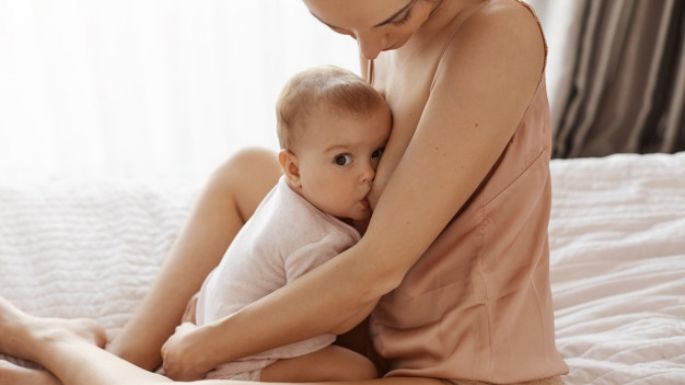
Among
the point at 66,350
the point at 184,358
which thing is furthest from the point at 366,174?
the point at 66,350

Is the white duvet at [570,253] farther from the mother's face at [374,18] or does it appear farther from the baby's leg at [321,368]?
the mother's face at [374,18]

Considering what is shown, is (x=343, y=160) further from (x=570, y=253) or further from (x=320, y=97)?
(x=570, y=253)

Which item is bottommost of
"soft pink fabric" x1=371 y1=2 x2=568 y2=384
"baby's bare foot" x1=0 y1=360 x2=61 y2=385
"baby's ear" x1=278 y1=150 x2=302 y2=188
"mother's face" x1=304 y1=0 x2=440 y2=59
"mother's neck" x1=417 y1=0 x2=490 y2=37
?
"baby's bare foot" x1=0 y1=360 x2=61 y2=385

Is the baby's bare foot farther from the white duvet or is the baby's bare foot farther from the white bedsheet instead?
the white bedsheet

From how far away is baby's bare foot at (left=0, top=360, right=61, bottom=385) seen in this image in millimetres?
1485

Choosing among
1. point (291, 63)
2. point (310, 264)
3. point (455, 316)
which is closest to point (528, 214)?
point (455, 316)

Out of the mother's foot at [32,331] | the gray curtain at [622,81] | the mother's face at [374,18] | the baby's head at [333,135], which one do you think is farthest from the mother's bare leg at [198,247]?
the gray curtain at [622,81]

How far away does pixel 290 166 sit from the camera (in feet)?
4.82

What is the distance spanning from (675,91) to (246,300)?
1.93 meters

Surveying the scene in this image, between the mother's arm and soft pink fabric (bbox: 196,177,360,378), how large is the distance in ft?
0.16

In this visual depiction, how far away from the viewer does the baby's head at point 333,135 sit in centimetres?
139

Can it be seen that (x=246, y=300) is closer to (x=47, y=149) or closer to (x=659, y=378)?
(x=659, y=378)

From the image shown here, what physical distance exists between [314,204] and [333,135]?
0.42 feet

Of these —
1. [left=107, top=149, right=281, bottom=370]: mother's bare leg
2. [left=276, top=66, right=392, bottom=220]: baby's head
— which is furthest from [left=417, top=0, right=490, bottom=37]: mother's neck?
[left=107, top=149, right=281, bottom=370]: mother's bare leg
